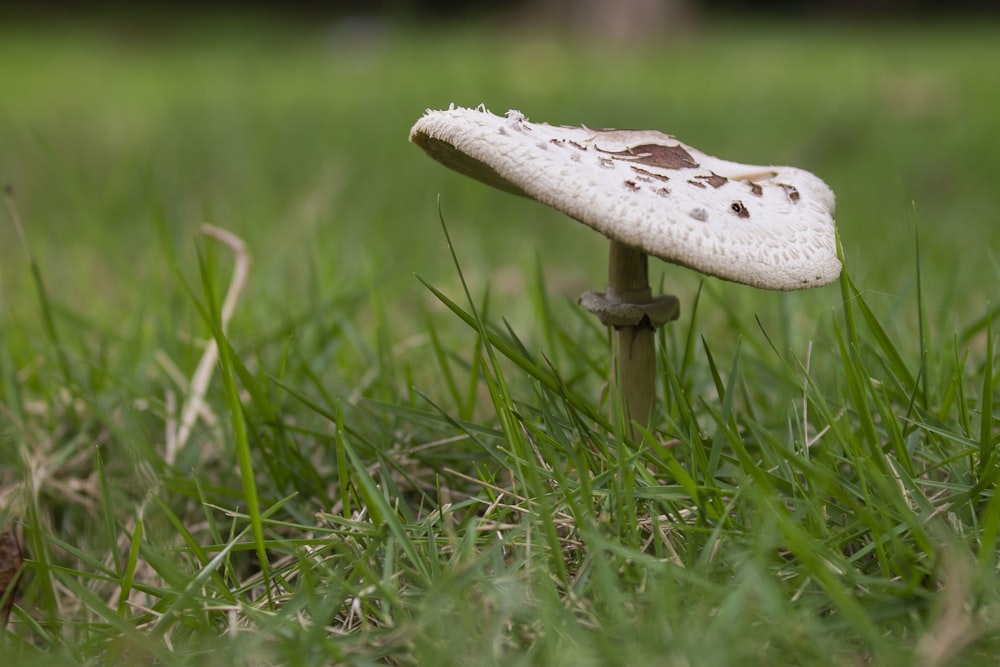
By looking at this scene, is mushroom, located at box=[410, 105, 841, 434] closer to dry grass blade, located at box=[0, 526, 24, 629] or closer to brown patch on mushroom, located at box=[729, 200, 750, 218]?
brown patch on mushroom, located at box=[729, 200, 750, 218]

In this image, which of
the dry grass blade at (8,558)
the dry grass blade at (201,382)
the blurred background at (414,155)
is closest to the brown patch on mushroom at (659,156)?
the blurred background at (414,155)

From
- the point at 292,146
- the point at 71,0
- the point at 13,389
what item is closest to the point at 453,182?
the point at 292,146

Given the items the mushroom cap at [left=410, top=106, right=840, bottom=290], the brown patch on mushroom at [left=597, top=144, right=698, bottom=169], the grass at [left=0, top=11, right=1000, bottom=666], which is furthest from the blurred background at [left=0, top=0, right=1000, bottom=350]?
the brown patch on mushroom at [left=597, top=144, right=698, bottom=169]

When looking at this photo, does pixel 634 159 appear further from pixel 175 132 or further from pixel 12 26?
pixel 12 26

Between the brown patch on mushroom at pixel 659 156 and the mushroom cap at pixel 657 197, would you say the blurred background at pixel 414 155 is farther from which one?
the brown patch on mushroom at pixel 659 156

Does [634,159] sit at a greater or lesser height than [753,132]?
greater

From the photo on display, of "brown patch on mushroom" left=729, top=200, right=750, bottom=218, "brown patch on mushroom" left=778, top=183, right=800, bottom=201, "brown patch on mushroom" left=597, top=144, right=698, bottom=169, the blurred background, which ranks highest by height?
"brown patch on mushroom" left=597, top=144, right=698, bottom=169
